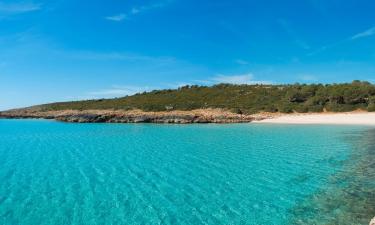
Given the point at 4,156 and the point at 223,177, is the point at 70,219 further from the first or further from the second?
the point at 4,156

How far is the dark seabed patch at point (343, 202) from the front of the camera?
9.71 meters

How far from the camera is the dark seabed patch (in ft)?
31.9

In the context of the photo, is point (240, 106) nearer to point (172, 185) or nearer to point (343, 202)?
point (172, 185)

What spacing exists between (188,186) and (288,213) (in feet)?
15.2

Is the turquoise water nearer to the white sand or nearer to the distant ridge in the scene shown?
the white sand

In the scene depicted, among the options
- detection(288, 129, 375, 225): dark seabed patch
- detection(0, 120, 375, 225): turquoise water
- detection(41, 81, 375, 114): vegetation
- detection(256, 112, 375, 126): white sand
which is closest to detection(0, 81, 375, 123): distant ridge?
detection(41, 81, 375, 114): vegetation

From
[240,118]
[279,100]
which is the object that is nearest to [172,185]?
[240,118]

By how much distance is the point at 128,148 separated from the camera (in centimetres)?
2625

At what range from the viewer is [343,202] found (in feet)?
37.2

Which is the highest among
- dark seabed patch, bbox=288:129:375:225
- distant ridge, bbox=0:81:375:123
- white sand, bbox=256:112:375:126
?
distant ridge, bbox=0:81:375:123

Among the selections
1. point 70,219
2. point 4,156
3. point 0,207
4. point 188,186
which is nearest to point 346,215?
point 188,186

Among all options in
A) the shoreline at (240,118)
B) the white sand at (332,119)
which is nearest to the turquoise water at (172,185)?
the white sand at (332,119)

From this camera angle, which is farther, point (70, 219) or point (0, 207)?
point (0, 207)

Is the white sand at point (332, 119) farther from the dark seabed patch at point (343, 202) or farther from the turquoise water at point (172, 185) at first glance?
the dark seabed patch at point (343, 202)
